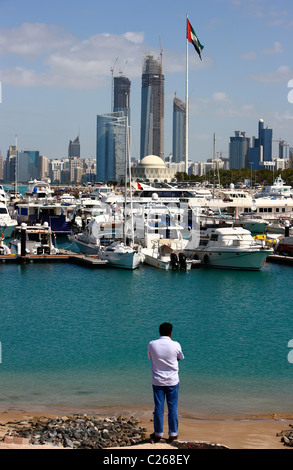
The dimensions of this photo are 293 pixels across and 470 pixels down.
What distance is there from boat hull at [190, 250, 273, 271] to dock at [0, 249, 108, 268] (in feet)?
20.3

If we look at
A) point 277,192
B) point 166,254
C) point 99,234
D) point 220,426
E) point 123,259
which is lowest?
point 220,426

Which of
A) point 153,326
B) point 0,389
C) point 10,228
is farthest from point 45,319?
point 10,228

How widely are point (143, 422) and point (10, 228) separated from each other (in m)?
38.9

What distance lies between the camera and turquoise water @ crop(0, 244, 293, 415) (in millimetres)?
14344

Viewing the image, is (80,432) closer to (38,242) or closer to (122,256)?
(122,256)

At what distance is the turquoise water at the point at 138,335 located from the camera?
47.1 ft

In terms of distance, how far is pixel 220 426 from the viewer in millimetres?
11844

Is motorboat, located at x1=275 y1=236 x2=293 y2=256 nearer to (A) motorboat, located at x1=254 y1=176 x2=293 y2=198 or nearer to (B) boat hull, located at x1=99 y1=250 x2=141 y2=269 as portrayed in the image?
(B) boat hull, located at x1=99 y1=250 x2=141 y2=269

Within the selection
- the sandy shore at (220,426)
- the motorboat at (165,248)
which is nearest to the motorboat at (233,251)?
the motorboat at (165,248)

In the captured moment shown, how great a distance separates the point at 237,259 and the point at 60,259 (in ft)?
35.4

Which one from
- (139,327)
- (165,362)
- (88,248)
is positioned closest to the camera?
(165,362)

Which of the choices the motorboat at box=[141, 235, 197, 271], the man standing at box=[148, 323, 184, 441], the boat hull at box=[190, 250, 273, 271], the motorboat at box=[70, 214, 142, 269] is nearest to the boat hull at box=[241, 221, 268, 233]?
the motorboat at box=[70, 214, 142, 269]

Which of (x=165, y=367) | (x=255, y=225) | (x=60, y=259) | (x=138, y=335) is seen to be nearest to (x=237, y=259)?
(x=60, y=259)
